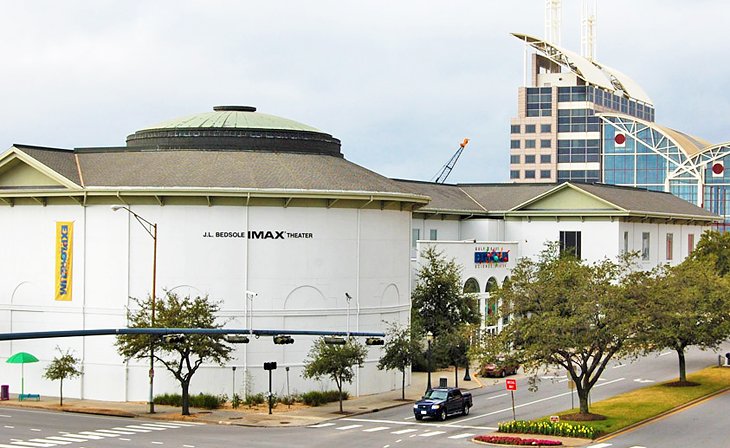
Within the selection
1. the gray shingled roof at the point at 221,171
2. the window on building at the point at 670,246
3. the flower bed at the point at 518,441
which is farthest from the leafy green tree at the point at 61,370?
the window on building at the point at 670,246

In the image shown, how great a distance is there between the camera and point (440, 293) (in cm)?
6869

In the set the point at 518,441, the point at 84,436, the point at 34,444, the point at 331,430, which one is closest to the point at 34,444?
the point at 34,444

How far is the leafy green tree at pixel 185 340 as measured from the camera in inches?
2143

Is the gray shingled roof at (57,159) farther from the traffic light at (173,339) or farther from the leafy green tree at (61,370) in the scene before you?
the traffic light at (173,339)

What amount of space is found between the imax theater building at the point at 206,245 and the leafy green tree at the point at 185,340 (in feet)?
9.99

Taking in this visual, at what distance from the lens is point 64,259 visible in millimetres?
62344

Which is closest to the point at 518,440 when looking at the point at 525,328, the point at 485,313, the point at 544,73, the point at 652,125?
the point at 525,328

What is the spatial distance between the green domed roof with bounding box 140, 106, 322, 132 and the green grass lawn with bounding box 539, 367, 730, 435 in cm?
2596

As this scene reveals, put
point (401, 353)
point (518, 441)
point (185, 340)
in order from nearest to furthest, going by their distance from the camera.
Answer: point (518, 441)
point (185, 340)
point (401, 353)

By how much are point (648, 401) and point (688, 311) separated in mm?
6442

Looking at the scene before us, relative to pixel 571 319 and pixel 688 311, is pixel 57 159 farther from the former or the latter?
pixel 688 311

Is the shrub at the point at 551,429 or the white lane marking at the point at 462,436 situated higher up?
the shrub at the point at 551,429

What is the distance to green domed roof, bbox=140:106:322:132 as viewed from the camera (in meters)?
68.1

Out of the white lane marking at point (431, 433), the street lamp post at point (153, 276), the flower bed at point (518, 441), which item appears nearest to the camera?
the flower bed at point (518, 441)
